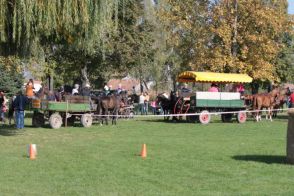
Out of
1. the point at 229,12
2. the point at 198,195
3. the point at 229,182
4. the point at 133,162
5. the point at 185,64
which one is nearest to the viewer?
the point at 198,195

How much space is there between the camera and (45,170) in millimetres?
11352

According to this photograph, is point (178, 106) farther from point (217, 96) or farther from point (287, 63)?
point (287, 63)

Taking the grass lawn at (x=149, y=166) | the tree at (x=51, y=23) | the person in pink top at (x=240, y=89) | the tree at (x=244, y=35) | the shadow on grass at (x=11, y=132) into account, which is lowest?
the grass lawn at (x=149, y=166)

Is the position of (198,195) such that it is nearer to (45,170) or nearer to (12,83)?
(45,170)

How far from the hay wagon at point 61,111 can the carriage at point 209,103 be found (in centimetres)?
522

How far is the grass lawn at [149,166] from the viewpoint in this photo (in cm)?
937

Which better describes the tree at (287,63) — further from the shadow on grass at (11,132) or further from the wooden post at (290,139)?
the wooden post at (290,139)

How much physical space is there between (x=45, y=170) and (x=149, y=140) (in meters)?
7.09

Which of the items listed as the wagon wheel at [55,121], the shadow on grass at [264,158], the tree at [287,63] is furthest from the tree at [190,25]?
the shadow on grass at [264,158]

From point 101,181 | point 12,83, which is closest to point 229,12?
point 12,83

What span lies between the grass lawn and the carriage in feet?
27.0

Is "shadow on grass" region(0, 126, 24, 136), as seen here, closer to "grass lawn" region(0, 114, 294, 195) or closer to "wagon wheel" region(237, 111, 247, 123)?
"grass lawn" region(0, 114, 294, 195)

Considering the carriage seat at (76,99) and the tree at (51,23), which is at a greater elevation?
the tree at (51,23)

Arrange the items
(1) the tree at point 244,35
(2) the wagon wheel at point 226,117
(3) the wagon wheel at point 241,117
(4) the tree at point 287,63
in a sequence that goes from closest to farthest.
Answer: (3) the wagon wheel at point 241,117
(2) the wagon wheel at point 226,117
(1) the tree at point 244,35
(4) the tree at point 287,63
